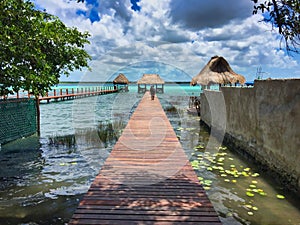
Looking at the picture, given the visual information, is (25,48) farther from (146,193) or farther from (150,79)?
(150,79)

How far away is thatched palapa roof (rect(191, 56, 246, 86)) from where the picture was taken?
1748 centimetres

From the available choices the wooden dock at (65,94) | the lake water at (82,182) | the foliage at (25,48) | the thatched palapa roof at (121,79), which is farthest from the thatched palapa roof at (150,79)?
the foliage at (25,48)

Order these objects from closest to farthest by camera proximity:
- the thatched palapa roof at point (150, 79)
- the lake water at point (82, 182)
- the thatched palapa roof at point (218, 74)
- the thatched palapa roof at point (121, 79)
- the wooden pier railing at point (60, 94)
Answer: the lake water at point (82, 182)
the thatched palapa roof at point (218, 74)
the wooden pier railing at point (60, 94)
the thatched palapa roof at point (150, 79)
the thatched palapa roof at point (121, 79)

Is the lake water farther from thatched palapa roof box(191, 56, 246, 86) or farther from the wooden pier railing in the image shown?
thatched palapa roof box(191, 56, 246, 86)

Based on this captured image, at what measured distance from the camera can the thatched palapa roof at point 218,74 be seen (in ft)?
57.4

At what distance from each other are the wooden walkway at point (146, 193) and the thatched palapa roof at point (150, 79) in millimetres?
40530

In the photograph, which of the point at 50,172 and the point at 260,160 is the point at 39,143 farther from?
the point at 260,160

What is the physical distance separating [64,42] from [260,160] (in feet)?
24.8

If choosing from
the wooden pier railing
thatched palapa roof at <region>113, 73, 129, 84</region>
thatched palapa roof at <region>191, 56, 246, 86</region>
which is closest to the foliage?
the wooden pier railing

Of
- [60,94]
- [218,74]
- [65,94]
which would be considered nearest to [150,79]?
[65,94]

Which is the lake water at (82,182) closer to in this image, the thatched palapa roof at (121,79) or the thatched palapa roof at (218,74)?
the thatched palapa roof at (218,74)

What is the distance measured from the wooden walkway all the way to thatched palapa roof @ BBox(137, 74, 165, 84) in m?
40.5

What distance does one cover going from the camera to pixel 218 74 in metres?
17.8

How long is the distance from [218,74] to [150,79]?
30.1 metres
